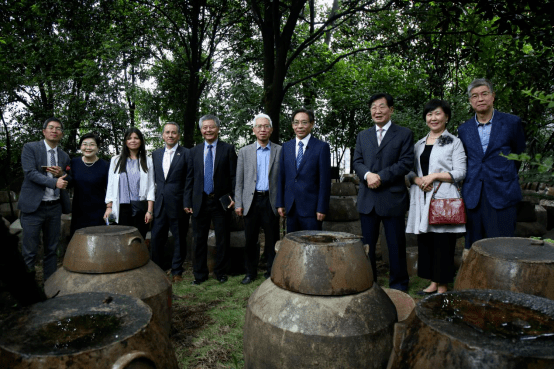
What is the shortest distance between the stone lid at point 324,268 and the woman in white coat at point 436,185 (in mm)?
1657

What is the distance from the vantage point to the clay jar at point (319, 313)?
233cm

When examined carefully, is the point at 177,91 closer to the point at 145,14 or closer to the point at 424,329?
the point at 145,14

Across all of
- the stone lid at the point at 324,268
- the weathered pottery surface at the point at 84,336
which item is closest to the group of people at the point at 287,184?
the stone lid at the point at 324,268

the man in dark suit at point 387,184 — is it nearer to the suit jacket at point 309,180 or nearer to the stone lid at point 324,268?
the suit jacket at point 309,180

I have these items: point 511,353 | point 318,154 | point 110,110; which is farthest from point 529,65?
point 110,110

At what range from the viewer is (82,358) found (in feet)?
5.05

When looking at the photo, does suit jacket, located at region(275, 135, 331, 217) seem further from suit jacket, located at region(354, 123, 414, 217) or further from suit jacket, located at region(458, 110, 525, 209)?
suit jacket, located at region(458, 110, 525, 209)

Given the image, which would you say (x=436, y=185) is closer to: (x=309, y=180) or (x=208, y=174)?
(x=309, y=180)

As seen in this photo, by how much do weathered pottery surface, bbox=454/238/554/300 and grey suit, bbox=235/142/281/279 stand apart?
2.59 meters

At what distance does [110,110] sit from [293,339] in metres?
12.2

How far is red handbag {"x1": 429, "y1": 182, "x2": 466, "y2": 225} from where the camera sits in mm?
3826

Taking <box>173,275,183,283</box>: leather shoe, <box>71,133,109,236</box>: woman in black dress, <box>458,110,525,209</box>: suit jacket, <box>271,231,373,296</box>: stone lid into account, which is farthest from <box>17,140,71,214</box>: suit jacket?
<box>458,110,525,209</box>: suit jacket

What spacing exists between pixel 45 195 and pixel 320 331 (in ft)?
12.2

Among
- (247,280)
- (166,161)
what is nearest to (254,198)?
(247,280)
